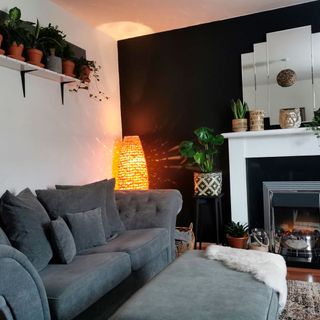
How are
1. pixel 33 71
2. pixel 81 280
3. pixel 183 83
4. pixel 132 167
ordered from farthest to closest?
pixel 183 83, pixel 132 167, pixel 33 71, pixel 81 280

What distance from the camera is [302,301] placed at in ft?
7.75

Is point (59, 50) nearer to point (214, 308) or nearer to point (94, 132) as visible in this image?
point (94, 132)

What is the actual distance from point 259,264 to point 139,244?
2.98 feet

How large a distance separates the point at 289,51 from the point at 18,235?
3.07 metres

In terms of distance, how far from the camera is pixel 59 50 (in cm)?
294

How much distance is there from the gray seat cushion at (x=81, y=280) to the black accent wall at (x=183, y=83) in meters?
1.95

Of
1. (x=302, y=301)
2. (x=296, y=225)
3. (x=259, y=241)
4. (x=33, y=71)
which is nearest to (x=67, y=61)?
(x=33, y=71)

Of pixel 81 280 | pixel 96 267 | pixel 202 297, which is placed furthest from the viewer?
pixel 96 267

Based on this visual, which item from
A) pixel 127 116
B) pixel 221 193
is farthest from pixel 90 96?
pixel 221 193

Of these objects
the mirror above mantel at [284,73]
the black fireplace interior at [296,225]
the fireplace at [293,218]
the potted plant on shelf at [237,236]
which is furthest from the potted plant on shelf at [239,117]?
the potted plant on shelf at [237,236]

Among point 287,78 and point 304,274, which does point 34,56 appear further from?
point 304,274

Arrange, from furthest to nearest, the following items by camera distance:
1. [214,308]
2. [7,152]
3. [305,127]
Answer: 1. [305,127]
2. [7,152]
3. [214,308]

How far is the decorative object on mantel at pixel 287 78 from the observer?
136 inches

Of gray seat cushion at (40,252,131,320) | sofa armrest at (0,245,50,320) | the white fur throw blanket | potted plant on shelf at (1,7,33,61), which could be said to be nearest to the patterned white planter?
the white fur throw blanket
